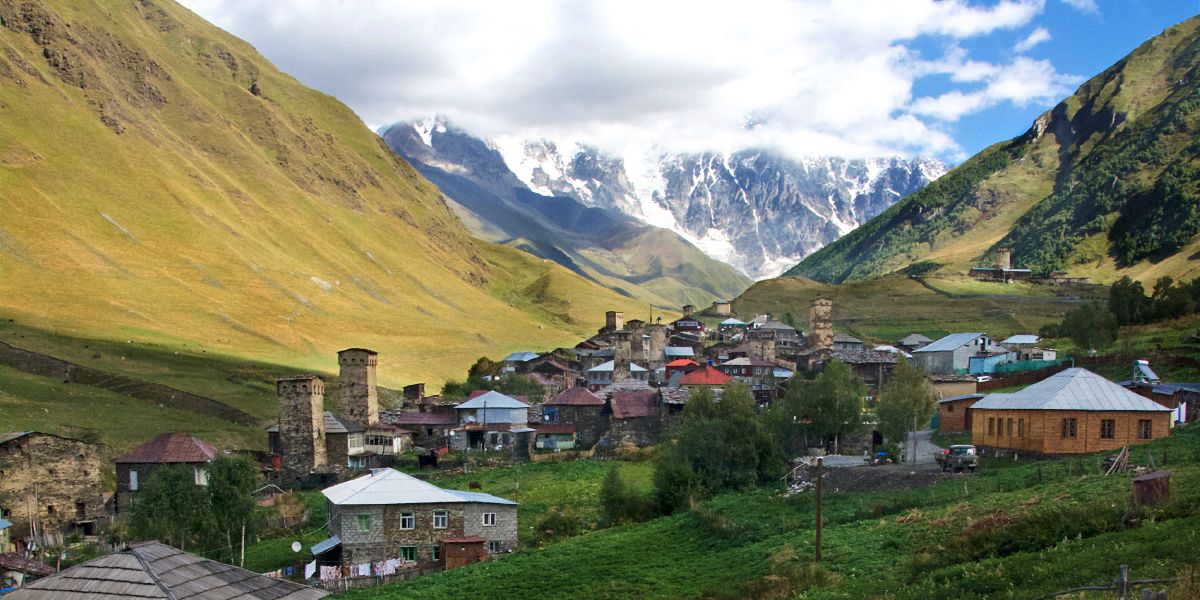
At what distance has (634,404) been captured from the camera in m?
70.4

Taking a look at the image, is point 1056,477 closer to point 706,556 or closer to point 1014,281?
point 706,556

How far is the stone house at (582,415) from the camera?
72062 millimetres

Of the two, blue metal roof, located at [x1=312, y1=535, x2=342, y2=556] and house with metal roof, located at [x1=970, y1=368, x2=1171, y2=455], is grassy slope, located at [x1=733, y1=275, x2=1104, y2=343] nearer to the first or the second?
house with metal roof, located at [x1=970, y1=368, x2=1171, y2=455]

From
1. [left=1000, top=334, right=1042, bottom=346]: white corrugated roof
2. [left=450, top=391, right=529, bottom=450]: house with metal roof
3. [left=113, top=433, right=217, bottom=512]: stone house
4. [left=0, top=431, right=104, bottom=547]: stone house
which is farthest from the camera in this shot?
[left=1000, top=334, right=1042, bottom=346]: white corrugated roof

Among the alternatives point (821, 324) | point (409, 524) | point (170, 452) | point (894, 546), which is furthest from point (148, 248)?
point (894, 546)

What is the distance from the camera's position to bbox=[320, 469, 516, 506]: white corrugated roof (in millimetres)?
44497

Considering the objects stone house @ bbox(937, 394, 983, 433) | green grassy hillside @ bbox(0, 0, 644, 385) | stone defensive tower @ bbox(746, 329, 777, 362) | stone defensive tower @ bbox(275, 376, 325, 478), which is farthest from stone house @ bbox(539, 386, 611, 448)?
green grassy hillside @ bbox(0, 0, 644, 385)

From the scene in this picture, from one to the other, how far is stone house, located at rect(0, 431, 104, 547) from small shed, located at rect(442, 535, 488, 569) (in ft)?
67.5

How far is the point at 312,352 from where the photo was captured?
450 feet

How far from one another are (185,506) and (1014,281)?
5930 inches

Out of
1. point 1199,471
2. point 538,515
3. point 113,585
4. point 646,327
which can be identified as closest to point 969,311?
point 646,327

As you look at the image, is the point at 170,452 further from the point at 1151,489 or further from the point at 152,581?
the point at 1151,489

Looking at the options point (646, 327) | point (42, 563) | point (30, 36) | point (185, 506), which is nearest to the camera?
point (42, 563)

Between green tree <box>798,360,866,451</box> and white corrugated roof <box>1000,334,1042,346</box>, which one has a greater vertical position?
white corrugated roof <box>1000,334,1042,346</box>
